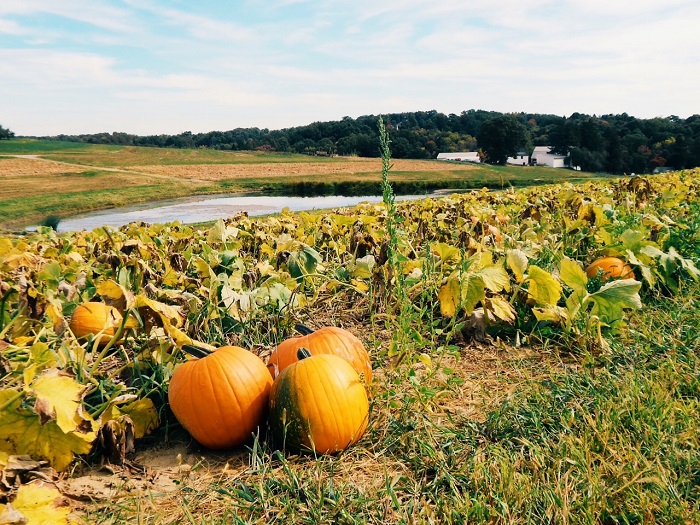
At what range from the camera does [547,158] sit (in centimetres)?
8650

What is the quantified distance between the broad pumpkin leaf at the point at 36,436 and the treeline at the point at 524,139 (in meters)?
57.6

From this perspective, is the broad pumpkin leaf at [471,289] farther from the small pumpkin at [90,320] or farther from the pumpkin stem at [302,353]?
the small pumpkin at [90,320]

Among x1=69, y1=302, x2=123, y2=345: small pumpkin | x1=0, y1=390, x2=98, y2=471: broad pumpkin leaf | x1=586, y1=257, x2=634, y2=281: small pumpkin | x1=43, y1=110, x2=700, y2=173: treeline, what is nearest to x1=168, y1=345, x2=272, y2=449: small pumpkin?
x1=0, y1=390, x2=98, y2=471: broad pumpkin leaf

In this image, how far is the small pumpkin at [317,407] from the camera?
6.31ft

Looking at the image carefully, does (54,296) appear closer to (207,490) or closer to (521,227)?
(207,490)

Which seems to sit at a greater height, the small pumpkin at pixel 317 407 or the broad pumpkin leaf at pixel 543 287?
the broad pumpkin leaf at pixel 543 287

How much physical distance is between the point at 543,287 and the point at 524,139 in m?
84.2

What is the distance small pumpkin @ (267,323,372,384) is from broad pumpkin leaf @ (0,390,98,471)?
0.79 meters

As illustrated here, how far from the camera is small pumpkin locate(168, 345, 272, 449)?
200cm

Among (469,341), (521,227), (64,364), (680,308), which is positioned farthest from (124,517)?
(521,227)

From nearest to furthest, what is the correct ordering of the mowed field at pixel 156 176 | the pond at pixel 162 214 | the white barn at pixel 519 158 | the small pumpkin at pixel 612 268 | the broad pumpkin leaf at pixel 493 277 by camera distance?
the broad pumpkin leaf at pixel 493 277 → the small pumpkin at pixel 612 268 → the pond at pixel 162 214 → the mowed field at pixel 156 176 → the white barn at pixel 519 158

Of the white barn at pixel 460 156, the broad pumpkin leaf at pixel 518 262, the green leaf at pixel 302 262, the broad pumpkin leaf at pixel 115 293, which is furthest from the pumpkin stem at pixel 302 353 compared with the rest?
the white barn at pixel 460 156

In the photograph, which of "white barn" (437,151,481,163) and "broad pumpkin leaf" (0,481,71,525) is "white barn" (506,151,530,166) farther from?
"broad pumpkin leaf" (0,481,71,525)

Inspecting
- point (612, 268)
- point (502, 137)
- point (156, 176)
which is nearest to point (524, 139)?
point (502, 137)
